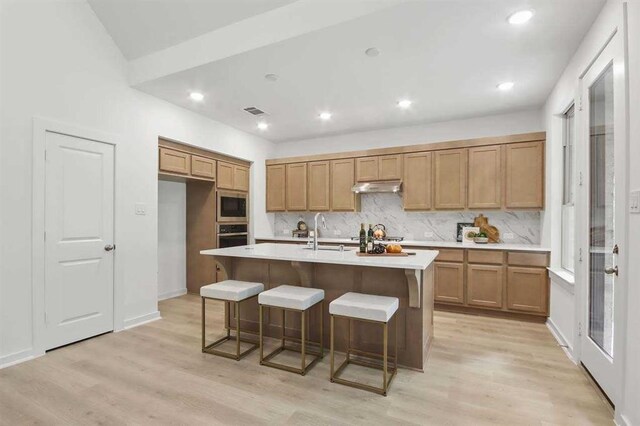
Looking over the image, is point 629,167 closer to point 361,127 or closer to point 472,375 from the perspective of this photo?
point 472,375

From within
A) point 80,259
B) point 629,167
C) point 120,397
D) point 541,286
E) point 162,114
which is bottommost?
point 120,397

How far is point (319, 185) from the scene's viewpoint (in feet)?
18.9

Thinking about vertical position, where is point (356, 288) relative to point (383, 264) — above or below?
below

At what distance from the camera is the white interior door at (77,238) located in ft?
10.1

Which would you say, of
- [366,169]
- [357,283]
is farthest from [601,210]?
[366,169]

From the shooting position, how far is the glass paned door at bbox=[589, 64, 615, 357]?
7.40 feet

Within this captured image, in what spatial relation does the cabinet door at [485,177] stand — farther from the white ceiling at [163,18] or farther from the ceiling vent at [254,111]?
the white ceiling at [163,18]

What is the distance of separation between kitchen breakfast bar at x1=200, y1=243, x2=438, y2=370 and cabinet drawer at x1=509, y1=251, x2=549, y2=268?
1.66 meters

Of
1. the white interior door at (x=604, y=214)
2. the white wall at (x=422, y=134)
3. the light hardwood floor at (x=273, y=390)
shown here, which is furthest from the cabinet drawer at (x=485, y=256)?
the white wall at (x=422, y=134)

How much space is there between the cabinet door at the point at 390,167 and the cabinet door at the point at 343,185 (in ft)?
1.62

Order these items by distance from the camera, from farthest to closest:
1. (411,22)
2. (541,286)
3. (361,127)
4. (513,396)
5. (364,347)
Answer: (361,127) < (541,286) < (364,347) < (411,22) < (513,396)

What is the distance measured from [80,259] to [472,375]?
3867 mm

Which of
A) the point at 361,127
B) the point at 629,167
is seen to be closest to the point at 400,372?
the point at 629,167

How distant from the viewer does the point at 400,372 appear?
8.56 feet
